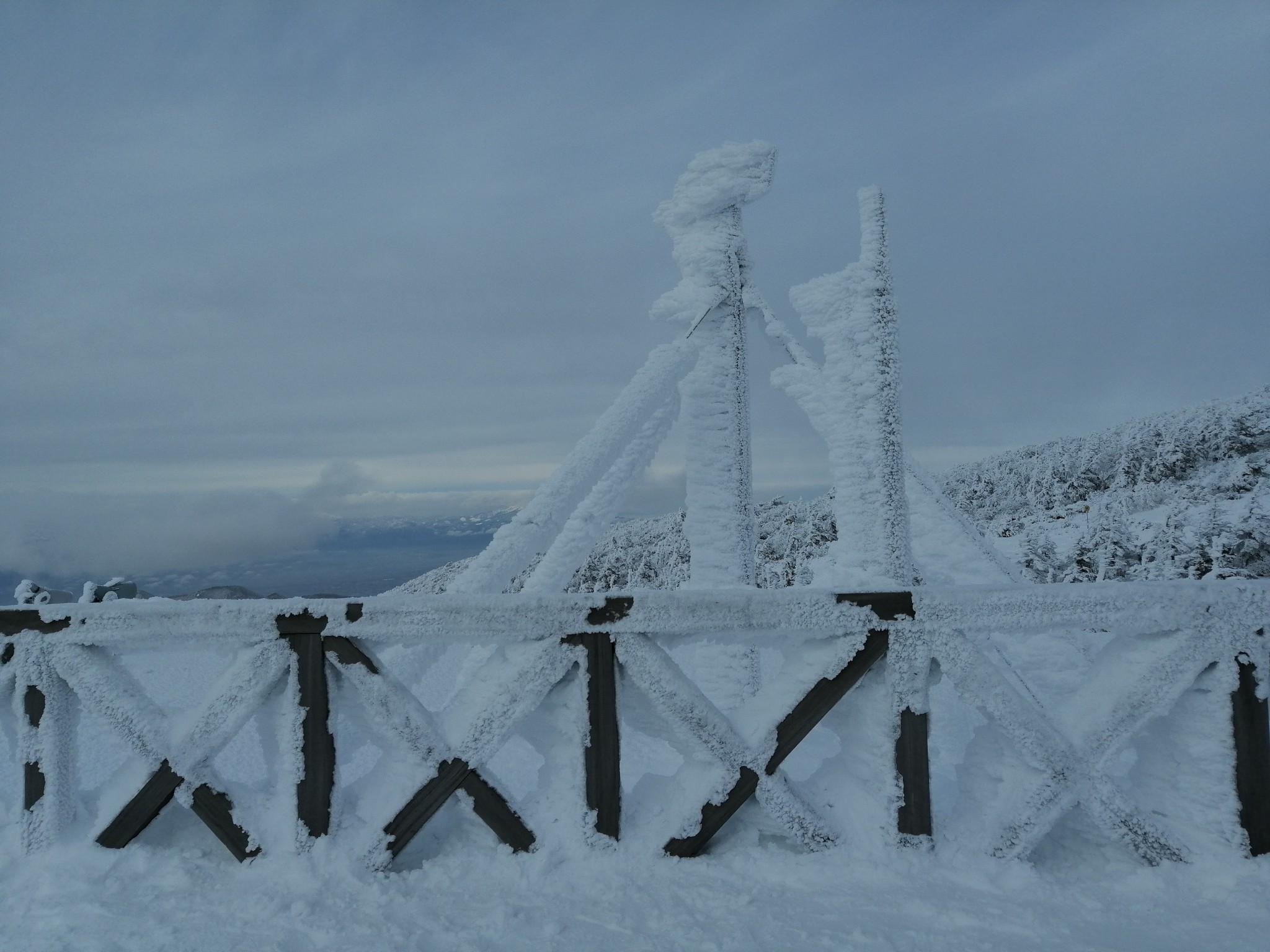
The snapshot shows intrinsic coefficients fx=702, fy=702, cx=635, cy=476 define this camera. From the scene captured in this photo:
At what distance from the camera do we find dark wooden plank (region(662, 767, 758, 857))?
7.79 feet

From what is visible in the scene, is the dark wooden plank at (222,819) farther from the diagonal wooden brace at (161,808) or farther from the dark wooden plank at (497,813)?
the dark wooden plank at (497,813)

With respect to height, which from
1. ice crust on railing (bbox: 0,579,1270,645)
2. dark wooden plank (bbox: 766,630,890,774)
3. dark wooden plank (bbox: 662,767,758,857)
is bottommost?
dark wooden plank (bbox: 662,767,758,857)

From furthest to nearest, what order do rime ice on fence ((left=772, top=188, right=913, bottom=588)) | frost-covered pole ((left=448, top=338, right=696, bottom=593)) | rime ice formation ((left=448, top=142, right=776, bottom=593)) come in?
rime ice formation ((left=448, top=142, right=776, bottom=593)), rime ice on fence ((left=772, top=188, right=913, bottom=588)), frost-covered pole ((left=448, top=338, right=696, bottom=593))

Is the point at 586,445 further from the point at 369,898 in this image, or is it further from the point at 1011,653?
the point at 1011,653

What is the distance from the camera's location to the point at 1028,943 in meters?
1.98

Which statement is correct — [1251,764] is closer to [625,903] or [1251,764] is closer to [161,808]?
[625,903]

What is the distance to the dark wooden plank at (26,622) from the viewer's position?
2.42 m

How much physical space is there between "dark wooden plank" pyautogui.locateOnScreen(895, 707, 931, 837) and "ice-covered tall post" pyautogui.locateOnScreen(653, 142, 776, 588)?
2.41m

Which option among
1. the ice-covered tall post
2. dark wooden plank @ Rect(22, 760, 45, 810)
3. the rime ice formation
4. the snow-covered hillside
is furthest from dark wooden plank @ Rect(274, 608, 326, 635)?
the snow-covered hillside

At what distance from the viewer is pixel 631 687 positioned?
7.97 ft

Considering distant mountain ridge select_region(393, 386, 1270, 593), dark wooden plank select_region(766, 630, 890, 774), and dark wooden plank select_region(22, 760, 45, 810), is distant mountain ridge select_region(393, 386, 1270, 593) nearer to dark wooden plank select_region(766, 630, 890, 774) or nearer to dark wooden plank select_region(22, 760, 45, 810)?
dark wooden plank select_region(766, 630, 890, 774)

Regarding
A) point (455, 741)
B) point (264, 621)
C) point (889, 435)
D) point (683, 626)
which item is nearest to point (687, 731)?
point (683, 626)

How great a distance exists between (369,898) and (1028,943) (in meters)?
1.95

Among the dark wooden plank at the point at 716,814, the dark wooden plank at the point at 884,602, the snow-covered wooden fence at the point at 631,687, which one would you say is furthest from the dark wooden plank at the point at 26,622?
the dark wooden plank at the point at 884,602
